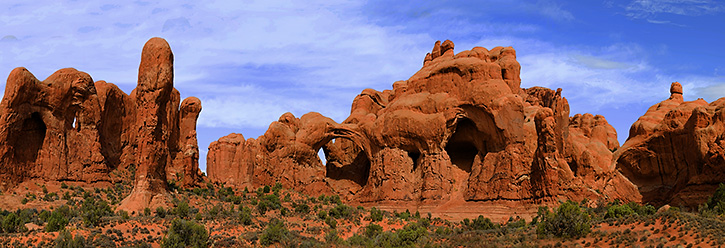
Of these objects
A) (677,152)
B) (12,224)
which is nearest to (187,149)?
(12,224)

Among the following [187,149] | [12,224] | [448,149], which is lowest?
[12,224]

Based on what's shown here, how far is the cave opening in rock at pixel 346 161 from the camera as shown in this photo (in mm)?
69250

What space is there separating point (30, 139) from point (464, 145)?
104 feet

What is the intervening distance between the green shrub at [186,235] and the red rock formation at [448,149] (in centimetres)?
2051

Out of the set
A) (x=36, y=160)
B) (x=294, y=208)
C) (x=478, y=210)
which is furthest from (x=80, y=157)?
(x=478, y=210)

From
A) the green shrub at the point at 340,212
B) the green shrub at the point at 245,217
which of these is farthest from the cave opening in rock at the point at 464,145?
the green shrub at the point at 245,217

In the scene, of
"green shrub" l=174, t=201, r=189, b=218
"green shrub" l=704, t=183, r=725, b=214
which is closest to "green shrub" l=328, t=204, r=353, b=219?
"green shrub" l=174, t=201, r=189, b=218

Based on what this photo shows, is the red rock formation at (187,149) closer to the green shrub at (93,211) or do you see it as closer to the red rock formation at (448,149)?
the red rock formation at (448,149)

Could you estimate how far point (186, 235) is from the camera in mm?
40906

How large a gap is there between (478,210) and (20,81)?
101 ft

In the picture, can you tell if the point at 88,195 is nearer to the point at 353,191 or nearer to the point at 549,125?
the point at 353,191

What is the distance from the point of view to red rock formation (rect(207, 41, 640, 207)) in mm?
56312

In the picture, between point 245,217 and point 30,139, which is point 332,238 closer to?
point 245,217

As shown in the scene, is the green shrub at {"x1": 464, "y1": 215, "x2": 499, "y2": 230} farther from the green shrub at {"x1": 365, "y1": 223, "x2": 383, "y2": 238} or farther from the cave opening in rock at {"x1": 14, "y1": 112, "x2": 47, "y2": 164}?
the cave opening in rock at {"x1": 14, "y1": 112, "x2": 47, "y2": 164}
